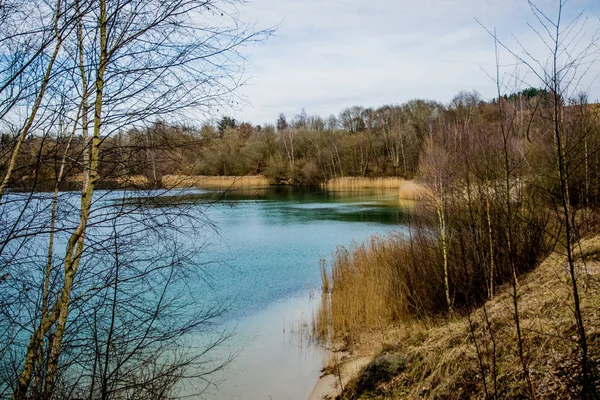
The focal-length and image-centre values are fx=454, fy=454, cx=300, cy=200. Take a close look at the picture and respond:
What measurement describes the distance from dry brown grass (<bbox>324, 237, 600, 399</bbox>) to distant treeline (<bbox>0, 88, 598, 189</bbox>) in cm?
185

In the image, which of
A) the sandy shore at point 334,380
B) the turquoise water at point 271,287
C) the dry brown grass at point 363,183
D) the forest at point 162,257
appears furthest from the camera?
the dry brown grass at point 363,183

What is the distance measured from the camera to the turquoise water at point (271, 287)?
680 cm

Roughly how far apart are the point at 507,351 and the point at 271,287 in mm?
7819

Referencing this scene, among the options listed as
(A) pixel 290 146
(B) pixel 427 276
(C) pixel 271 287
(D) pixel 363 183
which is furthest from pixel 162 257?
(A) pixel 290 146

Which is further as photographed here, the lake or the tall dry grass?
the tall dry grass

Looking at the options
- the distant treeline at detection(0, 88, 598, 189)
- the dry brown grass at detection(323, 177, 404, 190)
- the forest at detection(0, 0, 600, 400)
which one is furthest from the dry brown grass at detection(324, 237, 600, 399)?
the dry brown grass at detection(323, 177, 404, 190)

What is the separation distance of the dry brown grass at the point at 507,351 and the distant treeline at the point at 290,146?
6.06 ft

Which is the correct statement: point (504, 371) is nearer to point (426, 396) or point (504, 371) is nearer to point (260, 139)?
point (426, 396)

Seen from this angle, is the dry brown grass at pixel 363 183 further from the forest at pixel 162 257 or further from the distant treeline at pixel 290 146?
the forest at pixel 162 257

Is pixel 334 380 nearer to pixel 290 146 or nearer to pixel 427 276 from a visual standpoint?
pixel 427 276

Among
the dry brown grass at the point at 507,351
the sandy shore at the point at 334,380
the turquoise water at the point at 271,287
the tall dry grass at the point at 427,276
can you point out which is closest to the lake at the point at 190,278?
the turquoise water at the point at 271,287

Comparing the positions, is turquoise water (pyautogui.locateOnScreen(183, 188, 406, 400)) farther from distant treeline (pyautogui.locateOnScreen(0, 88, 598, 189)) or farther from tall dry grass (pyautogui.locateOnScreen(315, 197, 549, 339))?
tall dry grass (pyautogui.locateOnScreen(315, 197, 549, 339))

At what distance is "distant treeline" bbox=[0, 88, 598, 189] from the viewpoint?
11.4 feet

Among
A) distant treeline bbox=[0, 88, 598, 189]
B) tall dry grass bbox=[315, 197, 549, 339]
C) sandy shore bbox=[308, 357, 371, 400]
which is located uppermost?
distant treeline bbox=[0, 88, 598, 189]
